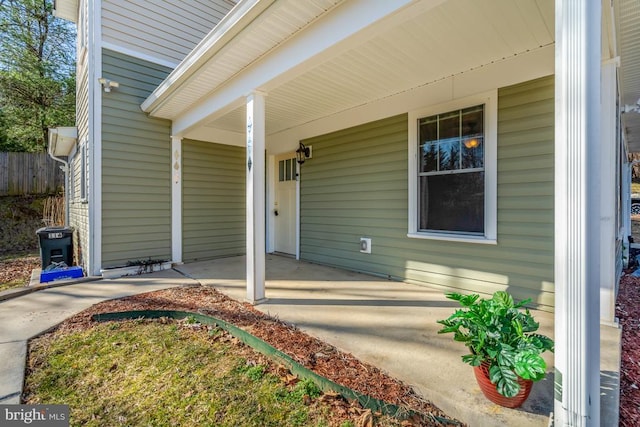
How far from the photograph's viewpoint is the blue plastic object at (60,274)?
453 centimetres

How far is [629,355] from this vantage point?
7.93 feet

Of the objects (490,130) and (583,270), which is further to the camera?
(490,130)

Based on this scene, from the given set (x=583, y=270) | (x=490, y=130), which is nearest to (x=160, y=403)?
(x=583, y=270)

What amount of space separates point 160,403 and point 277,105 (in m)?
3.99

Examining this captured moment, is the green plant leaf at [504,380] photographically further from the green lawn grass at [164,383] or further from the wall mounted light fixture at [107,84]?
the wall mounted light fixture at [107,84]

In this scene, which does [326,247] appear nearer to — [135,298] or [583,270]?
[135,298]

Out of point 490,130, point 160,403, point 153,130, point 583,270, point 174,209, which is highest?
point 153,130

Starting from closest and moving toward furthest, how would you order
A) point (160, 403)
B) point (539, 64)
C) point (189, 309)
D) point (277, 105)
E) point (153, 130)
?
point (160, 403) → point (539, 64) → point (189, 309) → point (277, 105) → point (153, 130)

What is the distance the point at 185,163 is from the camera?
5.76m

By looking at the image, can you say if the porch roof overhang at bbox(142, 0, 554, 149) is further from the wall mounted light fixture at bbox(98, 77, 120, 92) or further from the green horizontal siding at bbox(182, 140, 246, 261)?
the green horizontal siding at bbox(182, 140, 246, 261)

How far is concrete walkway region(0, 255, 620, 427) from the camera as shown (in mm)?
1740

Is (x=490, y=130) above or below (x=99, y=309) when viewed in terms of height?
above

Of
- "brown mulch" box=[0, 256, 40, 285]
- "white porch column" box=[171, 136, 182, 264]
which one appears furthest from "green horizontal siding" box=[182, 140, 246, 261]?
"brown mulch" box=[0, 256, 40, 285]

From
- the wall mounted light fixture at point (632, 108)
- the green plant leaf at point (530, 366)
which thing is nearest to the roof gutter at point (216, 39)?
the green plant leaf at point (530, 366)
